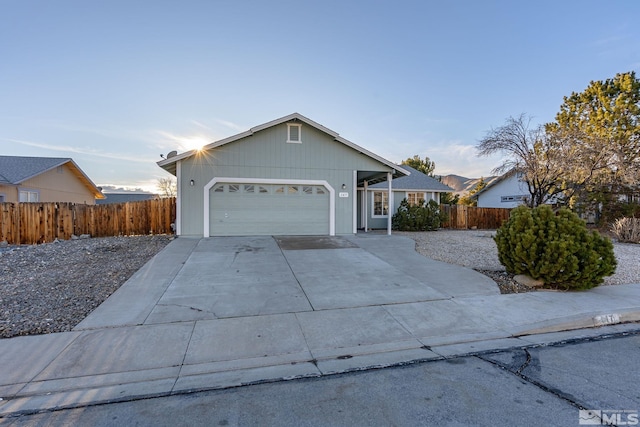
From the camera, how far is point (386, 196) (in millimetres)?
18172

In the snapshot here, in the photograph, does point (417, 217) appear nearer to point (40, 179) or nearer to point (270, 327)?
point (270, 327)

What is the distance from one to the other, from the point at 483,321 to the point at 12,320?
694 cm

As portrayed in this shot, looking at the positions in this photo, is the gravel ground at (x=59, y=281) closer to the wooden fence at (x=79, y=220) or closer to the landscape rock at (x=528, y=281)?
the wooden fence at (x=79, y=220)

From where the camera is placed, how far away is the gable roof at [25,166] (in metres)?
16.8

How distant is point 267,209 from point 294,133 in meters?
3.33

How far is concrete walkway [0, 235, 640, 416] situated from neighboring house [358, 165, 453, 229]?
393 inches

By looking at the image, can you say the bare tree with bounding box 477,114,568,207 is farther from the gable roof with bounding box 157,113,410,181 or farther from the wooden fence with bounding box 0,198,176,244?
the wooden fence with bounding box 0,198,176,244

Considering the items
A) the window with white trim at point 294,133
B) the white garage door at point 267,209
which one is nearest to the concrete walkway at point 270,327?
the white garage door at point 267,209

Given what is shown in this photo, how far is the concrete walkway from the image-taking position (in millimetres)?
3082

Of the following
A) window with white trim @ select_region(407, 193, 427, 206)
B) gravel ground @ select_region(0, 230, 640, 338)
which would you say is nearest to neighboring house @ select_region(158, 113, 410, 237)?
gravel ground @ select_region(0, 230, 640, 338)

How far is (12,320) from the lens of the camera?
169 inches

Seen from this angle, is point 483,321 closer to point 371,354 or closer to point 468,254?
point 371,354

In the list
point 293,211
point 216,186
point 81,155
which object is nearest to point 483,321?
point 293,211

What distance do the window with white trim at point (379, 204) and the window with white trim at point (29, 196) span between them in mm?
20474
